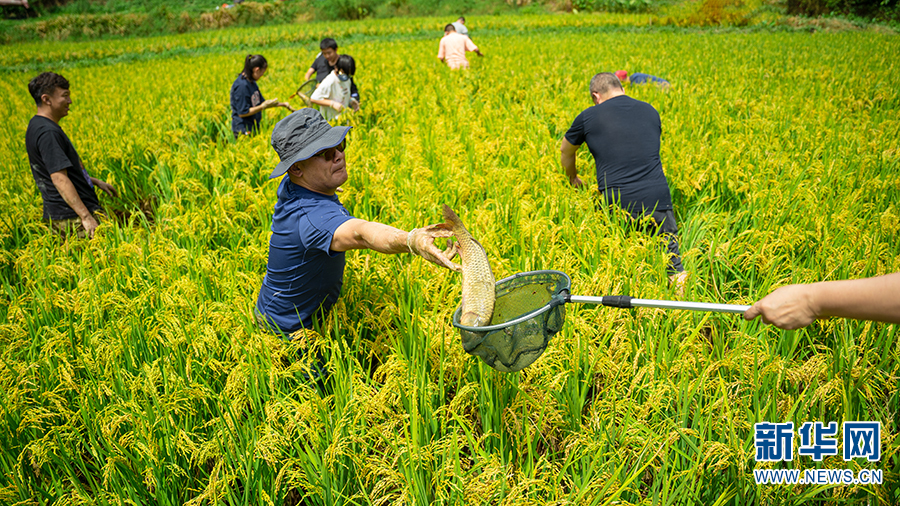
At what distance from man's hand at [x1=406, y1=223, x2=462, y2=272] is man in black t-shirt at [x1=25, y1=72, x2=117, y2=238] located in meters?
3.02

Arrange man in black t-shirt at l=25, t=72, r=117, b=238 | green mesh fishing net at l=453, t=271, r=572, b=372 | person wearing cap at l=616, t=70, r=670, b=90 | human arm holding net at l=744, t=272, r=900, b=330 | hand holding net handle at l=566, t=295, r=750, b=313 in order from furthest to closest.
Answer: person wearing cap at l=616, t=70, r=670, b=90 < man in black t-shirt at l=25, t=72, r=117, b=238 < green mesh fishing net at l=453, t=271, r=572, b=372 < hand holding net handle at l=566, t=295, r=750, b=313 < human arm holding net at l=744, t=272, r=900, b=330

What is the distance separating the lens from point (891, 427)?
174 centimetres

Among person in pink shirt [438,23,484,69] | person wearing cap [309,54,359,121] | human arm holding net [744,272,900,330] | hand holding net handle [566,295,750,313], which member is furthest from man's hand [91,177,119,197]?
person in pink shirt [438,23,484,69]

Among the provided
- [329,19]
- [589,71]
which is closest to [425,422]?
[589,71]

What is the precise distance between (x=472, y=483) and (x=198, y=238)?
8.04ft

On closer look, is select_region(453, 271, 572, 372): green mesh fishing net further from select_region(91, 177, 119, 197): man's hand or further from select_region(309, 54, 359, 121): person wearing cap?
select_region(309, 54, 359, 121): person wearing cap

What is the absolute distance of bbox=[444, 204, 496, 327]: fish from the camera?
5.09ft

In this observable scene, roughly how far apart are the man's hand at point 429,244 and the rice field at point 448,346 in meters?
0.48

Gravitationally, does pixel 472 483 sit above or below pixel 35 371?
below

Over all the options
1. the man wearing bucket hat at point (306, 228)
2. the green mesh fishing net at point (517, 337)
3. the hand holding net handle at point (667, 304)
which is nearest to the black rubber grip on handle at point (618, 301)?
the hand holding net handle at point (667, 304)

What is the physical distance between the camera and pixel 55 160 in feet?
11.1

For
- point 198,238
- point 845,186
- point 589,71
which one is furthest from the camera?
point 589,71

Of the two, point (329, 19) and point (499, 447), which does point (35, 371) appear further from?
point (329, 19)

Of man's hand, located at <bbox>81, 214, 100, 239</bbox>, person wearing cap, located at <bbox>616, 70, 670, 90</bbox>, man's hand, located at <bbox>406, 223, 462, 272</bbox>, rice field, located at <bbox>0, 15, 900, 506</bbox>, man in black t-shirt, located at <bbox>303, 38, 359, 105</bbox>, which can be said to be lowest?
rice field, located at <bbox>0, 15, 900, 506</bbox>
